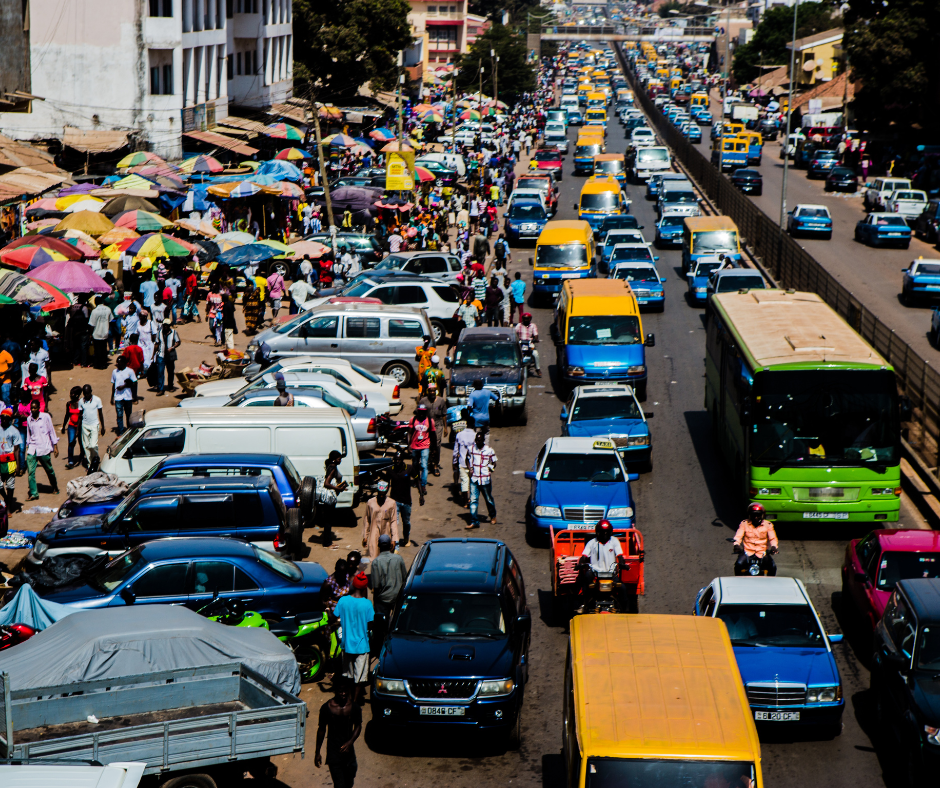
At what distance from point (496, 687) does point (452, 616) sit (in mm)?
1092

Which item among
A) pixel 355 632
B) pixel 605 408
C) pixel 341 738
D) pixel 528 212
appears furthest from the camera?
pixel 528 212

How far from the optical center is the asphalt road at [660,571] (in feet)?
36.8

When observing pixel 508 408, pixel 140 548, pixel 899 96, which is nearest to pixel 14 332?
pixel 508 408

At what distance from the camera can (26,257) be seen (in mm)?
25453

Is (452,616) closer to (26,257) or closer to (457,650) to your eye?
(457,650)

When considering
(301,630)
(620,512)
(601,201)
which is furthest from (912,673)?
(601,201)

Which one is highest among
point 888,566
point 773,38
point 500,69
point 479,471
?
point 773,38

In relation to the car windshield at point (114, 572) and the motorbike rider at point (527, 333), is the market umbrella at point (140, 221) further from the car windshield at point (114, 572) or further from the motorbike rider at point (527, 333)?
the car windshield at point (114, 572)

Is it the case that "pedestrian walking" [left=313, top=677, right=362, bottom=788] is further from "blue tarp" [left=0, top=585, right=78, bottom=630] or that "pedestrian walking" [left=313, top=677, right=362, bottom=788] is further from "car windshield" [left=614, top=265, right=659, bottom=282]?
"car windshield" [left=614, top=265, right=659, bottom=282]

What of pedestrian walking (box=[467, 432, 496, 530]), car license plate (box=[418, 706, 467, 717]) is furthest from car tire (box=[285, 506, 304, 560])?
car license plate (box=[418, 706, 467, 717])

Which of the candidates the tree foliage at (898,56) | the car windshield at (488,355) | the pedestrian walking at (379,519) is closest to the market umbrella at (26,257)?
the car windshield at (488,355)

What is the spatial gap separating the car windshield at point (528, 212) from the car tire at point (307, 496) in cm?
2955

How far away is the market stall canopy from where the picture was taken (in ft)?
33.9

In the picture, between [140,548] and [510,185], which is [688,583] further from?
[510,185]
